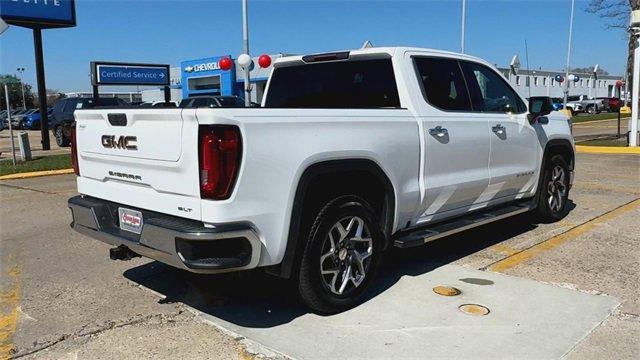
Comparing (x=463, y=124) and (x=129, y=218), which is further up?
(x=463, y=124)

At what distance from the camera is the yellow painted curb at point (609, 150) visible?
14578mm

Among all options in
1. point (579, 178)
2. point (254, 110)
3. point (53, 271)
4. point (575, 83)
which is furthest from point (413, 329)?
point (575, 83)

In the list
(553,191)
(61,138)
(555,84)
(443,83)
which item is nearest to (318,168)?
(443,83)

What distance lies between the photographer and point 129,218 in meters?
3.90

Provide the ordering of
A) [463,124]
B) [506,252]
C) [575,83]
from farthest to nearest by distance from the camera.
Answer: [575,83] < [506,252] < [463,124]

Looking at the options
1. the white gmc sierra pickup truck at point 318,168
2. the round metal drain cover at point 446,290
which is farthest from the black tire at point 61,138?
the round metal drain cover at point 446,290

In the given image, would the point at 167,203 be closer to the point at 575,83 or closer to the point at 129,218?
the point at 129,218

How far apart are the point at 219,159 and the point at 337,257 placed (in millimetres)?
1243

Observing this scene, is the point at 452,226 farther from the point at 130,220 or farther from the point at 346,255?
the point at 130,220

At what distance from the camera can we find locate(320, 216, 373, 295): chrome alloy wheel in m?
3.97

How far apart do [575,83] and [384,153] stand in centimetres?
7998

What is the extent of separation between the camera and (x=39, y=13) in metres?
19.0

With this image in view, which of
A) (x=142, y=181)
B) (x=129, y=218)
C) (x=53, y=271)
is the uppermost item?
(x=142, y=181)

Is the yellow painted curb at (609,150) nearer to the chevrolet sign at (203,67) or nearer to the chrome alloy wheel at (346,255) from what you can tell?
the chrome alloy wheel at (346,255)
